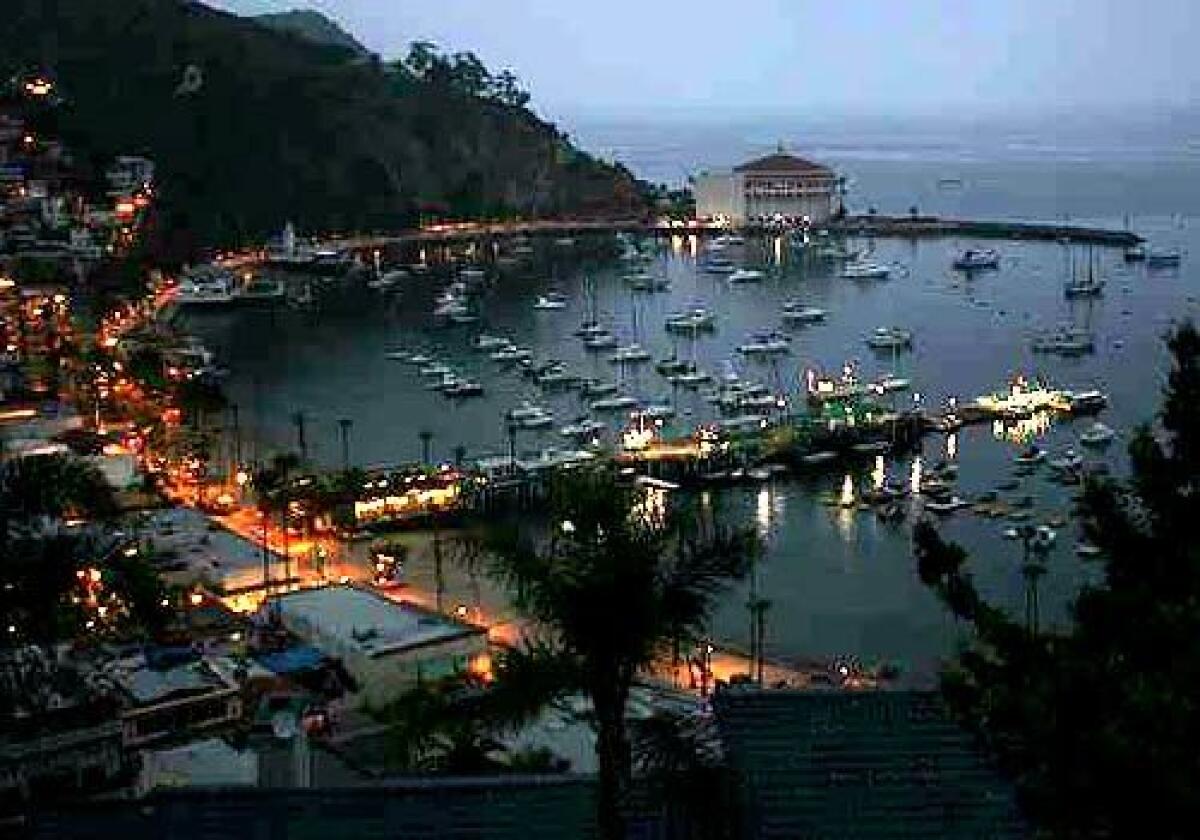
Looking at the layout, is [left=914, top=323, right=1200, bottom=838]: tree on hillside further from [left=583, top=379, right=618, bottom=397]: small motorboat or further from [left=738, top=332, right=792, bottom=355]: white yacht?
[left=738, top=332, right=792, bottom=355]: white yacht

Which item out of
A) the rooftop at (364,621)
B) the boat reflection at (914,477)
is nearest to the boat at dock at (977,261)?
the boat reflection at (914,477)

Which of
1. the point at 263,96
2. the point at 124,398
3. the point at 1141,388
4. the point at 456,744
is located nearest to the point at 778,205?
the point at 263,96

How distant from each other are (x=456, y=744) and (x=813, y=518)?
54.6 ft

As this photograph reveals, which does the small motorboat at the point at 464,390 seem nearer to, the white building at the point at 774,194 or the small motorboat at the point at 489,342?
the small motorboat at the point at 489,342

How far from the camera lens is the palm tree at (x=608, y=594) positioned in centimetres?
503

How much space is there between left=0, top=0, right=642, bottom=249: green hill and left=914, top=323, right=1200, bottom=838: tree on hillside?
58889 mm

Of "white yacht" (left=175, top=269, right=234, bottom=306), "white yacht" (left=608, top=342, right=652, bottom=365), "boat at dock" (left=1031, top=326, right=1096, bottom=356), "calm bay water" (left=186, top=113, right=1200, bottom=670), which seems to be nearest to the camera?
"calm bay water" (left=186, top=113, right=1200, bottom=670)

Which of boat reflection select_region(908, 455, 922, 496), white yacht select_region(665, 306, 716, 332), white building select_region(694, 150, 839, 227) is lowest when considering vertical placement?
boat reflection select_region(908, 455, 922, 496)

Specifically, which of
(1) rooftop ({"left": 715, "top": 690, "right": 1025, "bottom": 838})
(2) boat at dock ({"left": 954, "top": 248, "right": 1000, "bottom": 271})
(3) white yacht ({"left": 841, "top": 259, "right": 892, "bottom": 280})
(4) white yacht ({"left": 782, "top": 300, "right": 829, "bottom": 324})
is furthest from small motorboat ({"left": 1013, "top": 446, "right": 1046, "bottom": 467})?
(2) boat at dock ({"left": 954, "top": 248, "right": 1000, "bottom": 271})

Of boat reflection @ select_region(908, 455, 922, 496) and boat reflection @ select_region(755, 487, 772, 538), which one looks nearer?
boat reflection @ select_region(755, 487, 772, 538)

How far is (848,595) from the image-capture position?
2108 cm

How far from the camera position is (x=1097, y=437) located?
28.6 meters

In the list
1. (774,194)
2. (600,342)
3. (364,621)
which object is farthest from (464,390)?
(774,194)

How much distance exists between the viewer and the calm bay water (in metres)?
21.2
